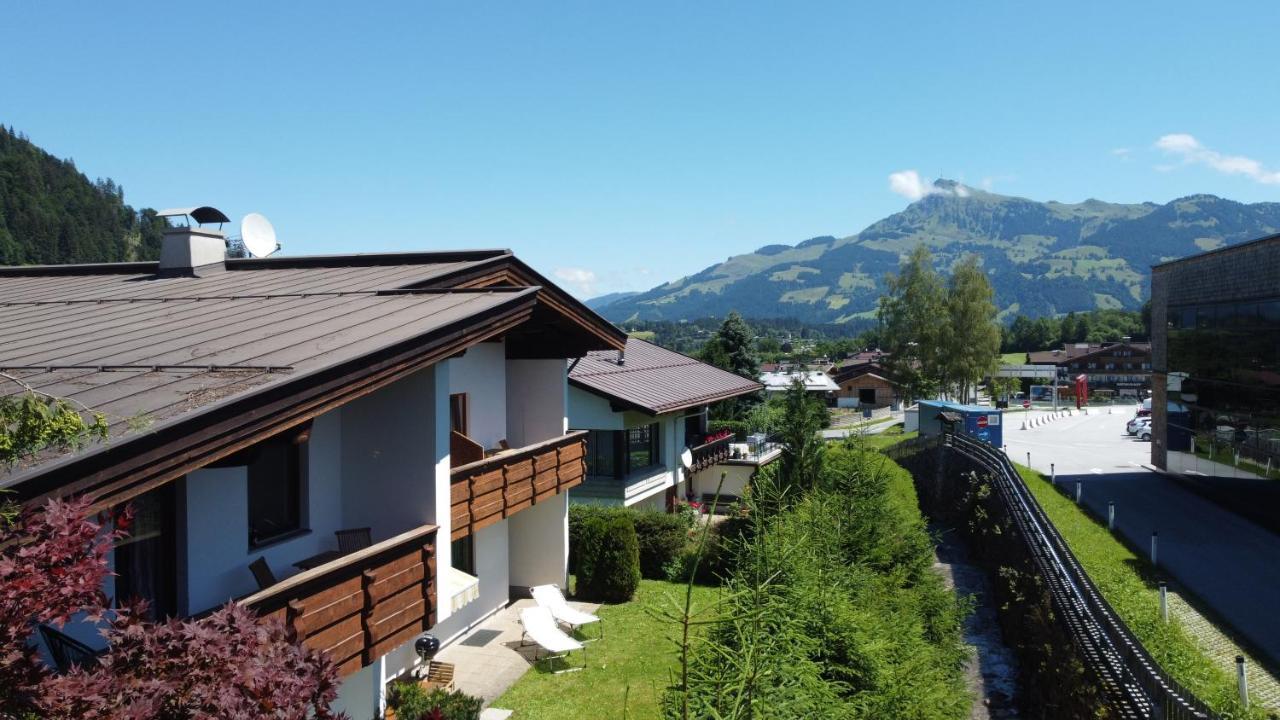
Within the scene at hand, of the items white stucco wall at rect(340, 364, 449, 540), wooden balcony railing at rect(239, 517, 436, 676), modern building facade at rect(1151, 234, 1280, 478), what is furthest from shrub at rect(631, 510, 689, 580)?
modern building facade at rect(1151, 234, 1280, 478)

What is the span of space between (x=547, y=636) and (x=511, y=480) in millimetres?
2817

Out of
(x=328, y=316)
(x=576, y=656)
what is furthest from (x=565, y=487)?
(x=328, y=316)

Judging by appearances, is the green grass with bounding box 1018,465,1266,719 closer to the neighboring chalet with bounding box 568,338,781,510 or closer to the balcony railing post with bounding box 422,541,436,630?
the balcony railing post with bounding box 422,541,436,630

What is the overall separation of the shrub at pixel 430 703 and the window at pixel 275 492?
9.57 feet

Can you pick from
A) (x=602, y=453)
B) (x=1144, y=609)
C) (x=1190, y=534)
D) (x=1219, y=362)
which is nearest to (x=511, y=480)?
(x=1144, y=609)

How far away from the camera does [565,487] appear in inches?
636

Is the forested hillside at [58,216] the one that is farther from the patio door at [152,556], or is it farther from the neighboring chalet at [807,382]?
the patio door at [152,556]

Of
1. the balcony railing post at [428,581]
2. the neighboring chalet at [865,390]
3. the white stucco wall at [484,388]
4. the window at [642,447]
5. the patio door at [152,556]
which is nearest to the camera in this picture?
the patio door at [152,556]

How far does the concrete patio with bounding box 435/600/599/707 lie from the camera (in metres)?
13.4

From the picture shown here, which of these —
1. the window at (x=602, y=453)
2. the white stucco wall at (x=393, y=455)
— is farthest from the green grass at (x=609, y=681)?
the window at (x=602, y=453)

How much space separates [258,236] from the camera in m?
16.4

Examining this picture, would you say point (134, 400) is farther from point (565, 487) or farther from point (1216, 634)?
point (1216, 634)

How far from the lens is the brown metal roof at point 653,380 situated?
2331cm

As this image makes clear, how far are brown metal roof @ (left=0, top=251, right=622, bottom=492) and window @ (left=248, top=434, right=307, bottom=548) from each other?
1543mm
